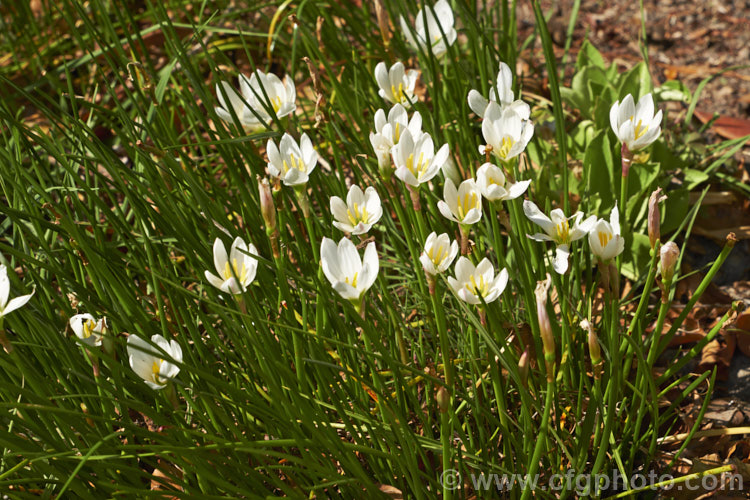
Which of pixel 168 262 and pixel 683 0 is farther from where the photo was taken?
pixel 683 0

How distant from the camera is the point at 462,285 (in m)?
1.08

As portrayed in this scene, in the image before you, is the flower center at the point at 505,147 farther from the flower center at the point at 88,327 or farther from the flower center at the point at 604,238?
the flower center at the point at 88,327

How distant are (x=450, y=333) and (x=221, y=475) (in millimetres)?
649

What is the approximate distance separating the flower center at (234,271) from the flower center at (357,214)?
21 cm

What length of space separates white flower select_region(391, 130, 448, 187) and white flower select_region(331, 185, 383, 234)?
0.07 m

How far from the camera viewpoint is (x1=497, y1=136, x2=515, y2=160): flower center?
1.18m

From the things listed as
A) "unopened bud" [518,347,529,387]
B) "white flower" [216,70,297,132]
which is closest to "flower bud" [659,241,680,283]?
"unopened bud" [518,347,529,387]

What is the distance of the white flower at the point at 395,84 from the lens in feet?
4.57

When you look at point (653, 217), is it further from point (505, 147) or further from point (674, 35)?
point (674, 35)

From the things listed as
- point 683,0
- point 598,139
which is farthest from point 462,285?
point 683,0

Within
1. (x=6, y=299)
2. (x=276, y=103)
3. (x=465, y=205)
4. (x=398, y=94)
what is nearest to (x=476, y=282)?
(x=465, y=205)

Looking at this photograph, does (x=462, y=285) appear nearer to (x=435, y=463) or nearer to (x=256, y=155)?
(x=435, y=463)

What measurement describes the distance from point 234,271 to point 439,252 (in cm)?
33

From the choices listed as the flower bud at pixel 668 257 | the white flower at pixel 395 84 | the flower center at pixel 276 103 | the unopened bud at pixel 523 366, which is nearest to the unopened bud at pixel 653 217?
the flower bud at pixel 668 257
